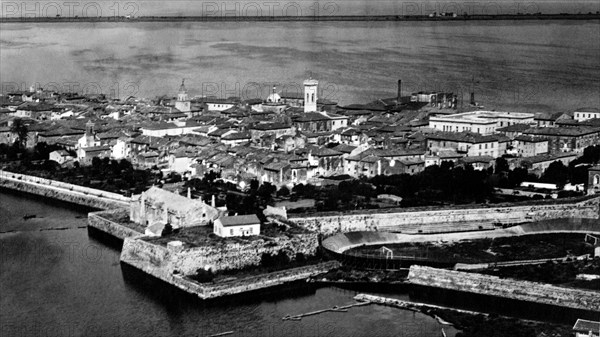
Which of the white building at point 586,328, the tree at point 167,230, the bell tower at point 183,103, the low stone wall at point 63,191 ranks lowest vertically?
the low stone wall at point 63,191

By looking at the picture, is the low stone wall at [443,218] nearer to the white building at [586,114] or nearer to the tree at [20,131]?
the white building at [586,114]

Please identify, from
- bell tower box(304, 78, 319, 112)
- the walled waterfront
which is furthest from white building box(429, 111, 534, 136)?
the walled waterfront

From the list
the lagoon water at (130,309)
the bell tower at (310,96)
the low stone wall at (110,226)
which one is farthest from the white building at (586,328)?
the bell tower at (310,96)

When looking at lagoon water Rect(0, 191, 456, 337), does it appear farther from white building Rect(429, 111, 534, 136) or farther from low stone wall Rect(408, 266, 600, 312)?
white building Rect(429, 111, 534, 136)

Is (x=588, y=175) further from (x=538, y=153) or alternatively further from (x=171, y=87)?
(x=171, y=87)

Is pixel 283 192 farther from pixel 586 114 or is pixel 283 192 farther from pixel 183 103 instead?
pixel 183 103

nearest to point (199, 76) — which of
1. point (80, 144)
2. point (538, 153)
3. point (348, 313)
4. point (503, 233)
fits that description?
point (80, 144)

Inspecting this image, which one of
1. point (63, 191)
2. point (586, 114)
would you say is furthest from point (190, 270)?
point (586, 114)
